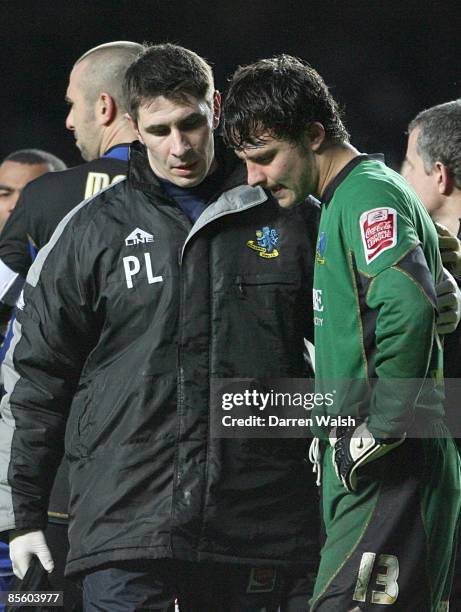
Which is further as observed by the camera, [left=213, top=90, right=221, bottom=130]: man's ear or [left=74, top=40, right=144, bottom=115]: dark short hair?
[left=74, top=40, right=144, bottom=115]: dark short hair

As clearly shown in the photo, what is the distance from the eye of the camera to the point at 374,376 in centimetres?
196

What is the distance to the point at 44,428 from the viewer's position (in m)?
2.36

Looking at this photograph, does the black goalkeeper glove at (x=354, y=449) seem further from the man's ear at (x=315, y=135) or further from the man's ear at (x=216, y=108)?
the man's ear at (x=216, y=108)

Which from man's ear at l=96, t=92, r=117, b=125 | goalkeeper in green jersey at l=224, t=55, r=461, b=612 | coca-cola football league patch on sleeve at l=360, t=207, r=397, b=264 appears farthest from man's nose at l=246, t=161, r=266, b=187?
man's ear at l=96, t=92, r=117, b=125

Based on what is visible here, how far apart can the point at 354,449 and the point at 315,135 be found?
0.59 metres

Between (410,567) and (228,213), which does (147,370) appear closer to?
(228,213)

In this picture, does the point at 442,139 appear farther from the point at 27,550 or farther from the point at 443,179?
the point at 27,550

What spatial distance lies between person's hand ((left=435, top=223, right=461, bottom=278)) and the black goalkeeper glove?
494mm

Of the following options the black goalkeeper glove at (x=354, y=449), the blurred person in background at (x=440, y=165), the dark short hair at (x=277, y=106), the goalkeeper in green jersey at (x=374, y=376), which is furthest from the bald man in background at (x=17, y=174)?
the black goalkeeper glove at (x=354, y=449)

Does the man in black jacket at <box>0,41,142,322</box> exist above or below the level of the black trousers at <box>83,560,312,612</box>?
above

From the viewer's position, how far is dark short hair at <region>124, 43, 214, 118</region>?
236cm

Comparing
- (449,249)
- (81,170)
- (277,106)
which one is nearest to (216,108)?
(277,106)

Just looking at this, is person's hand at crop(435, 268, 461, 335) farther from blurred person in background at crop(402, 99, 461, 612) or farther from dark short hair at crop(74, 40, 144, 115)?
dark short hair at crop(74, 40, 144, 115)

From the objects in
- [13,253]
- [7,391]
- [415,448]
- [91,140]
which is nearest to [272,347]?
[415,448]
